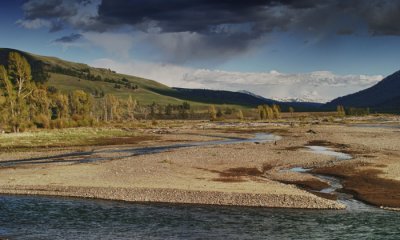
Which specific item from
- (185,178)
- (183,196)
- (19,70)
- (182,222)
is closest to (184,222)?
(182,222)

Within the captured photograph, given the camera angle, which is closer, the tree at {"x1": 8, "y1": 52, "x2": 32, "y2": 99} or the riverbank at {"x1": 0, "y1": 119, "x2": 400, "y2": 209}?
the riverbank at {"x1": 0, "y1": 119, "x2": 400, "y2": 209}

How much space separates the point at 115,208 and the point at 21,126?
114931 millimetres

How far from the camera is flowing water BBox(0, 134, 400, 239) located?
1190 inches

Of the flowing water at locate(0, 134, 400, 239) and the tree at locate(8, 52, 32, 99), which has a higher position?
the tree at locate(8, 52, 32, 99)

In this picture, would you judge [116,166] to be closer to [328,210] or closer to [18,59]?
[328,210]

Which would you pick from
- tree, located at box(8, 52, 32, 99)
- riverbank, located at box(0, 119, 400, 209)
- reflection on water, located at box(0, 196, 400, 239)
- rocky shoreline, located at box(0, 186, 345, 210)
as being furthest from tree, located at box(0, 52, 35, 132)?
reflection on water, located at box(0, 196, 400, 239)

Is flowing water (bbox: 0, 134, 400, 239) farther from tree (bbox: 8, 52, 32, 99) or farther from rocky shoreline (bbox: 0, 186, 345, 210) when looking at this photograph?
tree (bbox: 8, 52, 32, 99)

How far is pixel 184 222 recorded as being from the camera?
33531 mm

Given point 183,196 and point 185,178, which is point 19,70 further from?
point 183,196

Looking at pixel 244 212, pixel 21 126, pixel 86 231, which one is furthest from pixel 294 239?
pixel 21 126

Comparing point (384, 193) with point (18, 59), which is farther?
point (18, 59)

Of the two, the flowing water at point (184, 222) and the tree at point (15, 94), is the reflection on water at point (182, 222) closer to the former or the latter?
Answer: the flowing water at point (184, 222)

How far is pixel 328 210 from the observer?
36.4m

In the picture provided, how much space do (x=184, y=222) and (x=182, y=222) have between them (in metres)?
0.16
